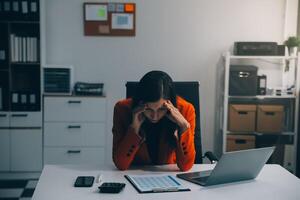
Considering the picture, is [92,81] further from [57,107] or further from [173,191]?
[173,191]

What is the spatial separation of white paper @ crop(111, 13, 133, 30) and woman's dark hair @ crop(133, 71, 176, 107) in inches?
95.2

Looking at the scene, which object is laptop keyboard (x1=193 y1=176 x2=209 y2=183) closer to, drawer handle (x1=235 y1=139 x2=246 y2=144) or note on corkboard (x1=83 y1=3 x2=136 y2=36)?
drawer handle (x1=235 y1=139 x2=246 y2=144)

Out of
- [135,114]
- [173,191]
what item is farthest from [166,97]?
[173,191]

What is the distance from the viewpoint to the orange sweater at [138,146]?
238 cm

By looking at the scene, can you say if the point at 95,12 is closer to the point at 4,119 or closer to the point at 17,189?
the point at 4,119

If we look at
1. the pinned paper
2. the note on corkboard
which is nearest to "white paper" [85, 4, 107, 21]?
the note on corkboard

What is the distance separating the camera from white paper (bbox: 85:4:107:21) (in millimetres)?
4750

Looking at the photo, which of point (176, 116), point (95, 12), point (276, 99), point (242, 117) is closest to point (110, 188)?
point (176, 116)

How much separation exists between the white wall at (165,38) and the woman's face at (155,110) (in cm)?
251

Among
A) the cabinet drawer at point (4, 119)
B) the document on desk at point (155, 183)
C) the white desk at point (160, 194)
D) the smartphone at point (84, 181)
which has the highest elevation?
the smartphone at point (84, 181)

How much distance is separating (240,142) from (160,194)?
9.16ft

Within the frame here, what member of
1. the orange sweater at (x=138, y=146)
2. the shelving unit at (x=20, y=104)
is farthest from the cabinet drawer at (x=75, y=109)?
the orange sweater at (x=138, y=146)

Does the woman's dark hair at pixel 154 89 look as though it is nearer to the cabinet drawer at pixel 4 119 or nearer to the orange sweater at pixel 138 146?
the orange sweater at pixel 138 146

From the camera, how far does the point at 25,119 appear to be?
453 cm
